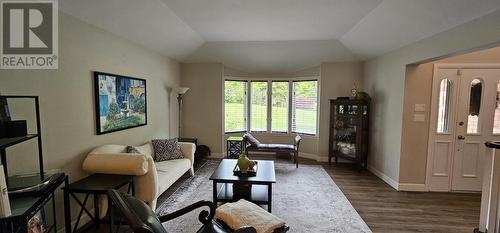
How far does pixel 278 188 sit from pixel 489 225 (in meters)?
2.41

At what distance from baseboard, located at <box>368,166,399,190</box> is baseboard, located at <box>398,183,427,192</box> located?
7 cm

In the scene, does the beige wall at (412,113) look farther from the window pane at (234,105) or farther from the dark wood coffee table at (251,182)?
the window pane at (234,105)

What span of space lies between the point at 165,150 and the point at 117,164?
140 cm

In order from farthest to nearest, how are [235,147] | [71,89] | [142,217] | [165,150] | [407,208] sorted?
[235,147] → [165,150] → [407,208] → [71,89] → [142,217]

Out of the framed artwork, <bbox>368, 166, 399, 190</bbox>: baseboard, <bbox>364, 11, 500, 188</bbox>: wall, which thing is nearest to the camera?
<bbox>364, 11, 500, 188</bbox>: wall

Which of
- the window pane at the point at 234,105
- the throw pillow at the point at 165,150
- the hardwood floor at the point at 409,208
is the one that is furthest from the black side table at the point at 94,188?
the window pane at the point at 234,105

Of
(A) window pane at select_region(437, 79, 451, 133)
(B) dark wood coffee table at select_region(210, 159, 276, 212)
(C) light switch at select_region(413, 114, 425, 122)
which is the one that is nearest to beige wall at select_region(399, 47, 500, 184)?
(C) light switch at select_region(413, 114, 425, 122)

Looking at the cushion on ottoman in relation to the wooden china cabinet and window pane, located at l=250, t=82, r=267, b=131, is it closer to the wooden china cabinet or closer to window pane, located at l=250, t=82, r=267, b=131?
the wooden china cabinet

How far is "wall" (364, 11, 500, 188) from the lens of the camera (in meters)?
2.49

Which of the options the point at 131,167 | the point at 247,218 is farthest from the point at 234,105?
the point at 247,218

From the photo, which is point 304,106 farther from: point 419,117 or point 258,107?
point 419,117

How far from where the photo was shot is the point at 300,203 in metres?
3.30

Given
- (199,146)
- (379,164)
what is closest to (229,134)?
(199,146)

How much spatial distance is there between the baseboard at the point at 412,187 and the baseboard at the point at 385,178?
0.07 meters
